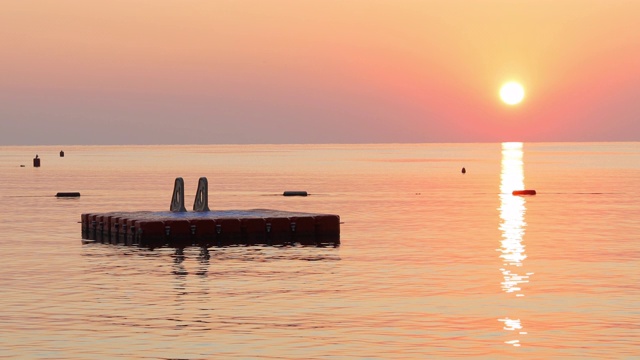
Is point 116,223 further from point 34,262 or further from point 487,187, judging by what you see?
point 487,187

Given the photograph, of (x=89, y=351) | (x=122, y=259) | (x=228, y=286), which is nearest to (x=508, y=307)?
(x=228, y=286)

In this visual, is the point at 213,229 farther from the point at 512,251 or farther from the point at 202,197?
the point at 512,251

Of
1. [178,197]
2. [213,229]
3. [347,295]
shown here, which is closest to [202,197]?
[178,197]

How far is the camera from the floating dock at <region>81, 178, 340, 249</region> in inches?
2298

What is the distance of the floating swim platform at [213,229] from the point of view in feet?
192

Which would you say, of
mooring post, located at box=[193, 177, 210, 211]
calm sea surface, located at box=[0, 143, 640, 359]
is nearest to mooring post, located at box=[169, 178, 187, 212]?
mooring post, located at box=[193, 177, 210, 211]

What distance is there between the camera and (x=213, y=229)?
59594 mm

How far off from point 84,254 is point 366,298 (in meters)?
20.5

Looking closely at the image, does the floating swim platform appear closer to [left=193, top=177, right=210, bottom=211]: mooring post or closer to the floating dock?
the floating dock

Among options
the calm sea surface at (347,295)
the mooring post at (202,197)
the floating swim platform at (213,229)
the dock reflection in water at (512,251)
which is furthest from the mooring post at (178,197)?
the dock reflection in water at (512,251)

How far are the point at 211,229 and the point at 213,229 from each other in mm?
113

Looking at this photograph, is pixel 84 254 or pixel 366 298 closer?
pixel 366 298

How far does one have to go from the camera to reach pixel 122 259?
51500 mm

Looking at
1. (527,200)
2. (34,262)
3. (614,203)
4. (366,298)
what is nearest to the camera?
(366,298)
